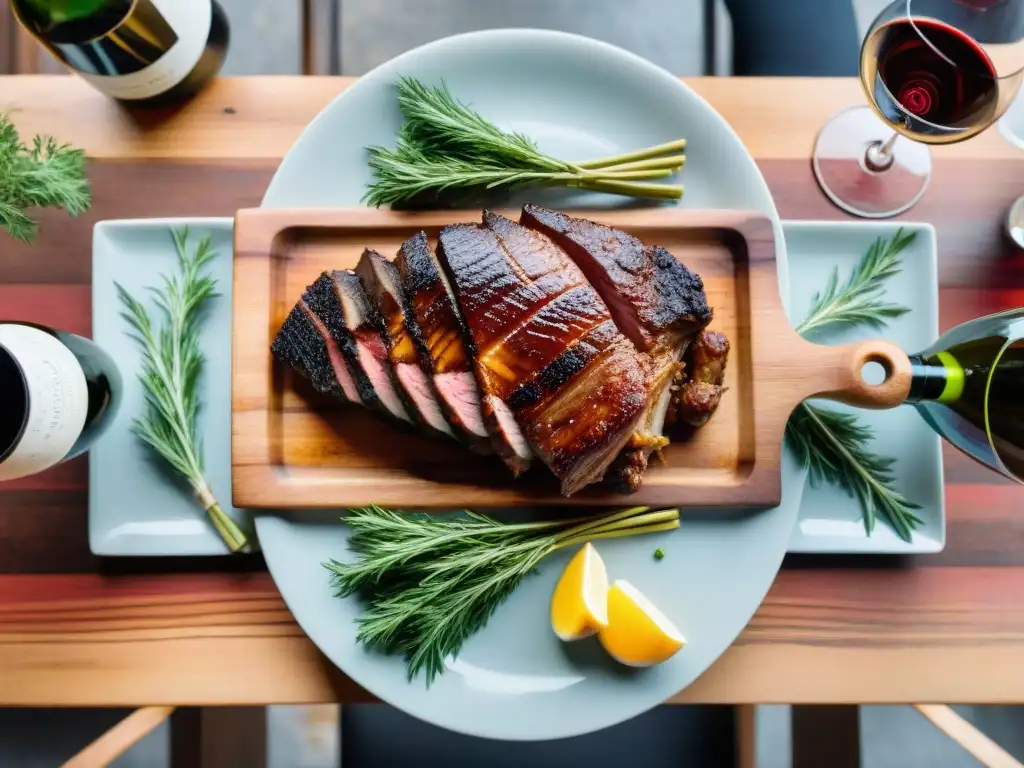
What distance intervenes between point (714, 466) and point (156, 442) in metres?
1.35

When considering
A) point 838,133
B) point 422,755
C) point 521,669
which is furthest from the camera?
point 422,755

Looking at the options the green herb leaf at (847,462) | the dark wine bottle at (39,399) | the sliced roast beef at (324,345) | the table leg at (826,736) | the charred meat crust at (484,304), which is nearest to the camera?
the dark wine bottle at (39,399)

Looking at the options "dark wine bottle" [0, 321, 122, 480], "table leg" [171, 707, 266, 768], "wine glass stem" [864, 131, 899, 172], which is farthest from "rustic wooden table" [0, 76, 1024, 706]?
"dark wine bottle" [0, 321, 122, 480]

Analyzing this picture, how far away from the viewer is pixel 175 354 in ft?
6.39

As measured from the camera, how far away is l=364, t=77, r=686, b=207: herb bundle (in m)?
1.88

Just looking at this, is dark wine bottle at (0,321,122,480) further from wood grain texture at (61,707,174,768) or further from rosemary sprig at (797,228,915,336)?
rosemary sprig at (797,228,915,336)

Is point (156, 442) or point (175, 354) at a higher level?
point (175, 354)

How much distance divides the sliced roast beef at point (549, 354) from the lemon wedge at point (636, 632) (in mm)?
317

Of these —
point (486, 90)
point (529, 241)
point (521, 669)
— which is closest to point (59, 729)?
point (521, 669)

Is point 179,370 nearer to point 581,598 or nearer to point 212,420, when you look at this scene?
point 212,420

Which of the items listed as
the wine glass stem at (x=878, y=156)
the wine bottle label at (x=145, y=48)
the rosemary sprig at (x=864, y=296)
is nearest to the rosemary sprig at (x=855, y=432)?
the rosemary sprig at (x=864, y=296)

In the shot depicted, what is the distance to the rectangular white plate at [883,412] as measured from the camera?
1974 millimetres

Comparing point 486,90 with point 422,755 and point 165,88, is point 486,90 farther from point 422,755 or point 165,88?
point 422,755

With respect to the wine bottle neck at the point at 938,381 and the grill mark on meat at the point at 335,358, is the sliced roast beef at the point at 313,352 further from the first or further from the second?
the wine bottle neck at the point at 938,381
